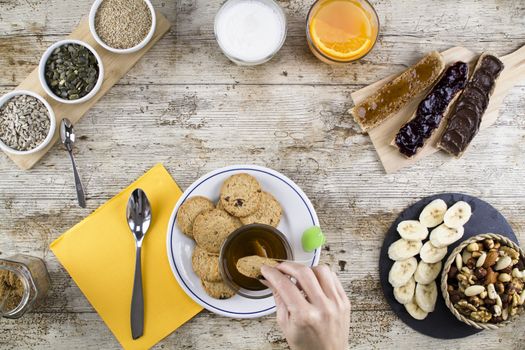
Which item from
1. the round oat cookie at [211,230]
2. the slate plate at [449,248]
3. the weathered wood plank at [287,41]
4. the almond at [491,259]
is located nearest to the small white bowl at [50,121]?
the weathered wood plank at [287,41]

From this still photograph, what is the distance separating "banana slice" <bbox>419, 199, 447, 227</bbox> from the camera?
66.6 inches

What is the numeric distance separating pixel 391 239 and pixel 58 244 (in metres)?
1.12

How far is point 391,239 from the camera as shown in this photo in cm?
171

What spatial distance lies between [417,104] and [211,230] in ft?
2.70

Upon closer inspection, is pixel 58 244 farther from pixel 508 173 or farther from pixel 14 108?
pixel 508 173

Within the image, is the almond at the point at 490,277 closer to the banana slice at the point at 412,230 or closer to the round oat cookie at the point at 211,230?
the banana slice at the point at 412,230

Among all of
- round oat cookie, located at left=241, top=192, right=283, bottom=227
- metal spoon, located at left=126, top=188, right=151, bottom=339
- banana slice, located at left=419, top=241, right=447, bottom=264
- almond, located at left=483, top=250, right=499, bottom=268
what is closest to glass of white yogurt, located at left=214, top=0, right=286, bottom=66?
round oat cookie, located at left=241, top=192, right=283, bottom=227

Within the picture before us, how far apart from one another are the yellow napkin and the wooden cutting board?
2.50 feet

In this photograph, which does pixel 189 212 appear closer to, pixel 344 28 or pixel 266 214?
Result: pixel 266 214

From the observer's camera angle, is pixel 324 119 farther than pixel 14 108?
Yes

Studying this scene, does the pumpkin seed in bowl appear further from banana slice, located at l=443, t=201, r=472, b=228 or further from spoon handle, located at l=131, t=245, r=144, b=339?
banana slice, located at l=443, t=201, r=472, b=228

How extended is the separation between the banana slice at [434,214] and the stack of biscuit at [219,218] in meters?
0.51

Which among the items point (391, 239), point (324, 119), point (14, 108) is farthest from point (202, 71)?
point (391, 239)

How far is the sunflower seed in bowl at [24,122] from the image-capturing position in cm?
161
